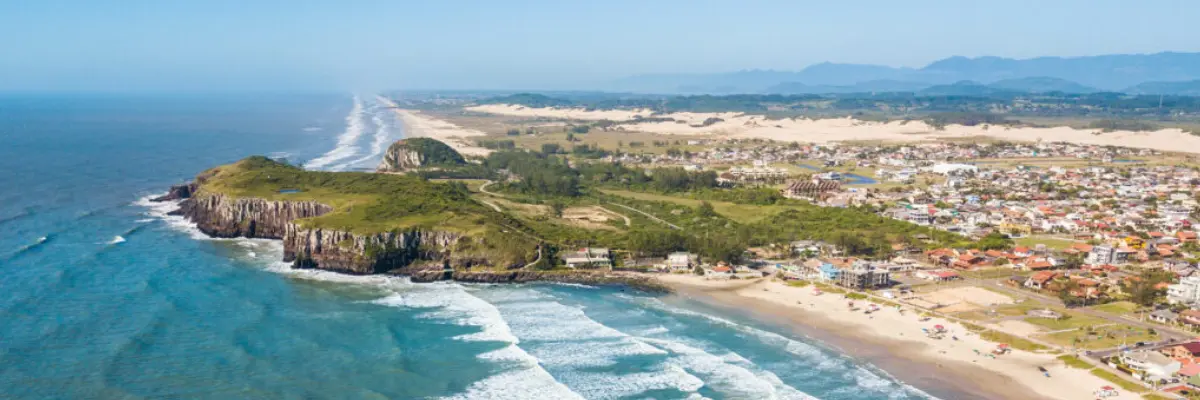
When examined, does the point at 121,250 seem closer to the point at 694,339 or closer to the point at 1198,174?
the point at 694,339

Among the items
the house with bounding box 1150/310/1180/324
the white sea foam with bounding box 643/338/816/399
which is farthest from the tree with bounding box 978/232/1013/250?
the white sea foam with bounding box 643/338/816/399

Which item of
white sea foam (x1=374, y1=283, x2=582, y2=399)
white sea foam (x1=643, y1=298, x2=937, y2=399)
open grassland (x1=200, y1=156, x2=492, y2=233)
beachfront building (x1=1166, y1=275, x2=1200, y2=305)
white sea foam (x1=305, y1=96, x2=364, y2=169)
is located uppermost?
open grassland (x1=200, y1=156, x2=492, y2=233)

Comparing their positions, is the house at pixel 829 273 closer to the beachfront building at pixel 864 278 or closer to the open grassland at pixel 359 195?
the beachfront building at pixel 864 278

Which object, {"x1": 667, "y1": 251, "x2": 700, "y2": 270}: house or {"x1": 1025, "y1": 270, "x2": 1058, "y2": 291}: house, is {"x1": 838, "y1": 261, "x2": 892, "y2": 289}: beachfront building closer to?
Answer: {"x1": 1025, "y1": 270, "x2": 1058, "y2": 291}: house

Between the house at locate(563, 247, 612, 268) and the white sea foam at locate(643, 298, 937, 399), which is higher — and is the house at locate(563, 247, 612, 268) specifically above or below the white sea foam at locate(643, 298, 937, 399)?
above

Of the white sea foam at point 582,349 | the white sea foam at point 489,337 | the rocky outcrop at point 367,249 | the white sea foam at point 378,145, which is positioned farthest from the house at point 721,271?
the white sea foam at point 378,145

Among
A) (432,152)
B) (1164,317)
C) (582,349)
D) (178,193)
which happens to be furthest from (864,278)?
(432,152)

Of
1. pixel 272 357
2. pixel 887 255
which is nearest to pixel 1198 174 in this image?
pixel 887 255
